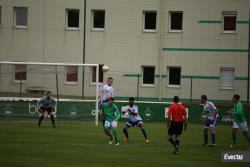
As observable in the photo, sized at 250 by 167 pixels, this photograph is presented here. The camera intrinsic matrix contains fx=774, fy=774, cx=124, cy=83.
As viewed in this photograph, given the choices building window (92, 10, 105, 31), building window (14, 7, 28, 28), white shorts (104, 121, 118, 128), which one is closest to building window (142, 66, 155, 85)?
building window (92, 10, 105, 31)

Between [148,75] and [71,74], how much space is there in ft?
40.8

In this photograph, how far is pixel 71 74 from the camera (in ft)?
147

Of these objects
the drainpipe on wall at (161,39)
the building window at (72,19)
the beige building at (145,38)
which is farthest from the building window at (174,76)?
the building window at (72,19)

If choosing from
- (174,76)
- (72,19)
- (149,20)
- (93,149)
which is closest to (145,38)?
(149,20)

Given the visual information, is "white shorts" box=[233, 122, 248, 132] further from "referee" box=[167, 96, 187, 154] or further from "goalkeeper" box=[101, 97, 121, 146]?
"goalkeeper" box=[101, 97, 121, 146]

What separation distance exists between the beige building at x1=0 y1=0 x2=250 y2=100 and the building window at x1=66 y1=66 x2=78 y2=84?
296 inches

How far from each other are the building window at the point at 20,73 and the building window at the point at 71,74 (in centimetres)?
255

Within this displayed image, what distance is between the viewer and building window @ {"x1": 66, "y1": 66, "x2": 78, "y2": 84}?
147 feet

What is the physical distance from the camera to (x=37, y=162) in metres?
22.5

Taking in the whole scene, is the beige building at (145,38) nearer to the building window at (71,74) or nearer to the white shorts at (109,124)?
the building window at (71,74)

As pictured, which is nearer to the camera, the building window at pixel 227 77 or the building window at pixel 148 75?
the building window at pixel 227 77

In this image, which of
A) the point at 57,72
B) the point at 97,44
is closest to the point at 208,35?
the point at 97,44

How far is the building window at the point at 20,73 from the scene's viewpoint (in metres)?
44.8

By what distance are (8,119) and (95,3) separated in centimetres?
1531
